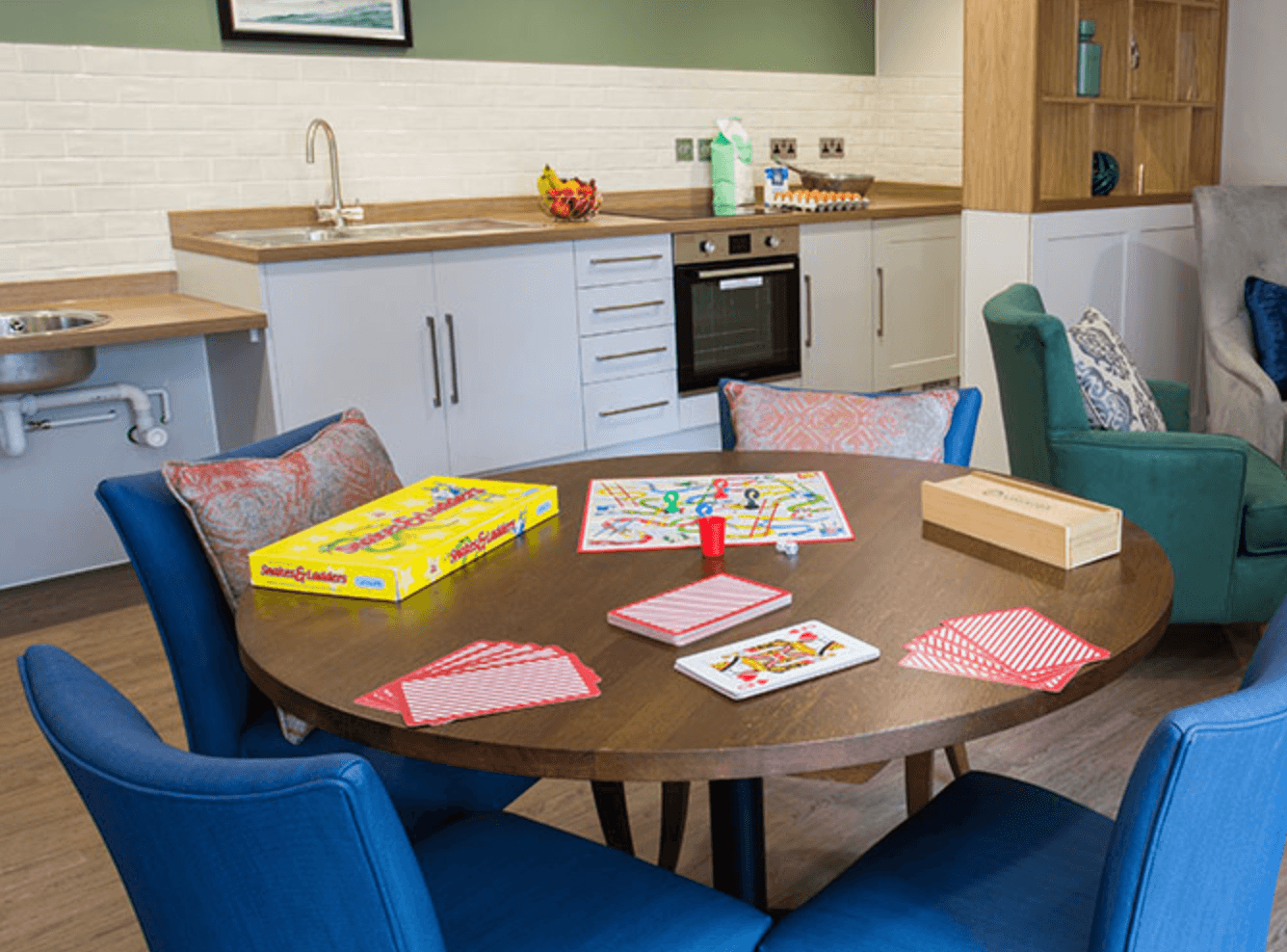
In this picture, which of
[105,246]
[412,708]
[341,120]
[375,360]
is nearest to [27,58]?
[105,246]

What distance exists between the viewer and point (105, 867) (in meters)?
2.35

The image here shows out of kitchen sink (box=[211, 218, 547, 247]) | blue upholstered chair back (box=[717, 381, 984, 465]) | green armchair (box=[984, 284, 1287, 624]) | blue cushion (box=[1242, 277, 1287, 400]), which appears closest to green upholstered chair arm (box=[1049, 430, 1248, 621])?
green armchair (box=[984, 284, 1287, 624])

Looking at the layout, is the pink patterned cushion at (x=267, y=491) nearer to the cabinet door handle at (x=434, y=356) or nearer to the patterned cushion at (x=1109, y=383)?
the patterned cushion at (x=1109, y=383)

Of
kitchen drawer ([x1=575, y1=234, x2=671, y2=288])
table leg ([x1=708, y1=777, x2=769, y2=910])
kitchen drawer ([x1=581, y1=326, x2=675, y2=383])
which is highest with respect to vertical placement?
kitchen drawer ([x1=575, y1=234, x2=671, y2=288])

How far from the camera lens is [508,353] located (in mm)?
4297

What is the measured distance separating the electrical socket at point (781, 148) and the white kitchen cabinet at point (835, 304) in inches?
27.7

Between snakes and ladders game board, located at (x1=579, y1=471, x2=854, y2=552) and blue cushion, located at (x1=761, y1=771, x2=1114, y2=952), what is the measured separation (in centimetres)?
43

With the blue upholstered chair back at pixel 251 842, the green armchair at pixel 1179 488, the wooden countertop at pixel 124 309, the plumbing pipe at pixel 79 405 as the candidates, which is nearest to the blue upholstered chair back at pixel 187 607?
the blue upholstered chair back at pixel 251 842

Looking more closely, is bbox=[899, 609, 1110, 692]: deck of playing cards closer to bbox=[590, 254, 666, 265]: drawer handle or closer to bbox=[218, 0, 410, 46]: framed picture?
bbox=[590, 254, 666, 265]: drawer handle

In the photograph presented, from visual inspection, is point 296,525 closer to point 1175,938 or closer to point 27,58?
point 1175,938

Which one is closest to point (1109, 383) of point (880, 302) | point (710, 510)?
point (710, 510)

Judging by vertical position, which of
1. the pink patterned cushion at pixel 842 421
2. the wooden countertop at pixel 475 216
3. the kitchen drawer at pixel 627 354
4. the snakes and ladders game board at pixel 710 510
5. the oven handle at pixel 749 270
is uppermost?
the wooden countertop at pixel 475 216

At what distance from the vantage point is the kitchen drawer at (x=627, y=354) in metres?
4.53

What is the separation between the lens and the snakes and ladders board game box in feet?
5.25
